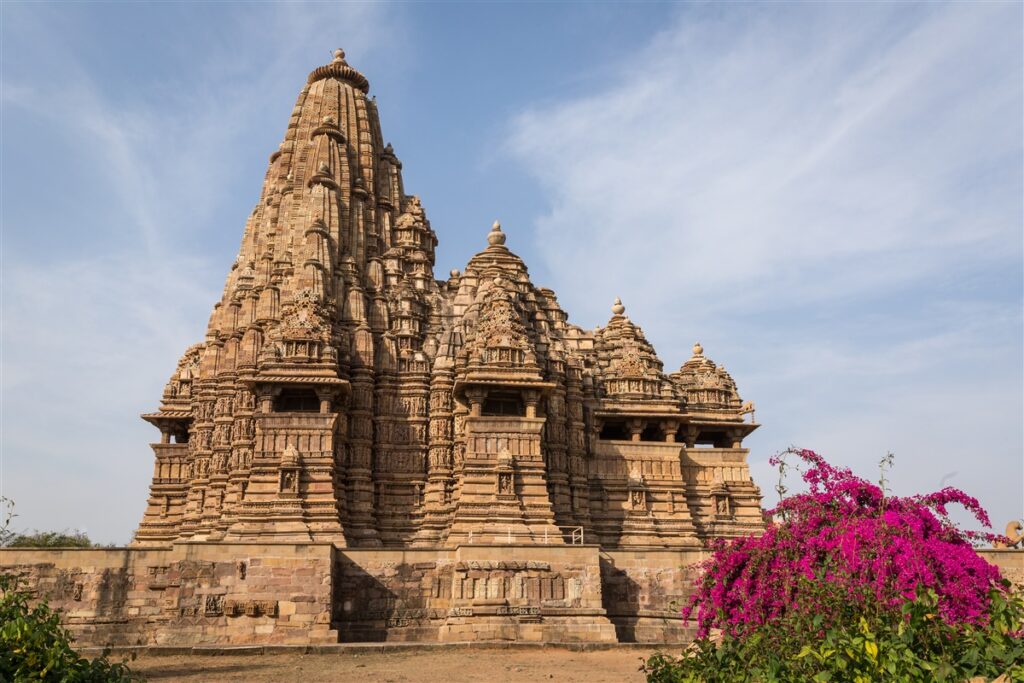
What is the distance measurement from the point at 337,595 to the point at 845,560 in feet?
58.4

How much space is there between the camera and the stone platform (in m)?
24.6

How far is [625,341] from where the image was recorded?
41.1 meters

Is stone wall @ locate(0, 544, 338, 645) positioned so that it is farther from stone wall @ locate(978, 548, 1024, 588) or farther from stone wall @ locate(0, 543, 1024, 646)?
stone wall @ locate(978, 548, 1024, 588)

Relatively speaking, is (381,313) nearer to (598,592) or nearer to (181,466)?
(181,466)

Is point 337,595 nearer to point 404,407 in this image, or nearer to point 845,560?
point 404,407

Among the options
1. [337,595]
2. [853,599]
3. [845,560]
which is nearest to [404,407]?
[337,595]

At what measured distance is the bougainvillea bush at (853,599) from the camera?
8.39 meters

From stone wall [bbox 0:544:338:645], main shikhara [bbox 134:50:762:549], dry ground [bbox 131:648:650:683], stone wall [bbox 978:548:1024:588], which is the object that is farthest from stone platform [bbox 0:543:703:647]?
stone wall [bbox 978:548:1024:588]

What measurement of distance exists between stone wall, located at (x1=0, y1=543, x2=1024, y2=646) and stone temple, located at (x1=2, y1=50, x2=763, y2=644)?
0.06m

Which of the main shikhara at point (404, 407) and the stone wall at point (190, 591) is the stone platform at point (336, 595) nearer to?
the stone wall at point (190, 591)

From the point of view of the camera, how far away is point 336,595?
26.0m

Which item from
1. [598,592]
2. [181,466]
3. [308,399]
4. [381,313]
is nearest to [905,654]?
[598,592]

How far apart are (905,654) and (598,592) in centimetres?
1849

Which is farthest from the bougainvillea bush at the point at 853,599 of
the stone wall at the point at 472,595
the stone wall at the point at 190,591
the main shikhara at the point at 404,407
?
the main shikhara at the point at 404,407
